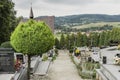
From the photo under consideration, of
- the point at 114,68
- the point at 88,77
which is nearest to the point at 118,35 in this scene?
the point at 88,77

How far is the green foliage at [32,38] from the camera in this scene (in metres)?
28.9

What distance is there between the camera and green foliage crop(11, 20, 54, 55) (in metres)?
28.9

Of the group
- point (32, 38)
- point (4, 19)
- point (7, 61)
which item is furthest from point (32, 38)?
point (4, 19)

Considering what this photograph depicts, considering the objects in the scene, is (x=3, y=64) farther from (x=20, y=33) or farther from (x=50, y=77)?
(x=50, y=77)

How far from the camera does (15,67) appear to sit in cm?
3067

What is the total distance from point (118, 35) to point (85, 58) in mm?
43576

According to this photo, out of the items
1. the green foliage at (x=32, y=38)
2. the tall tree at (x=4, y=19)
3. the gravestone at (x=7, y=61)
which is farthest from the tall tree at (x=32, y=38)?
the tall tree at (x=4, y=19)

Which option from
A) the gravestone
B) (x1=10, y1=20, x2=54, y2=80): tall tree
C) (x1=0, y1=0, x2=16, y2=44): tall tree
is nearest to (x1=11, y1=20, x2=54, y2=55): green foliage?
(x1=10, y1=20, x2=54, y2=80): tall tree

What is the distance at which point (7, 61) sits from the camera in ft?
97.5

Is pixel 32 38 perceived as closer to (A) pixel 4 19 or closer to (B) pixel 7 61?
(B) pixel 7 61

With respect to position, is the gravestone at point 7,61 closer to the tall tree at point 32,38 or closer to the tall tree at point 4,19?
the tall tree at point 32,38

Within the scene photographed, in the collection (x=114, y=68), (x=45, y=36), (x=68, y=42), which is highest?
(x=45, y=36)

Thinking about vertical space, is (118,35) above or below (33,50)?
below

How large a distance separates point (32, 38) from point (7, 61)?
101 inches
